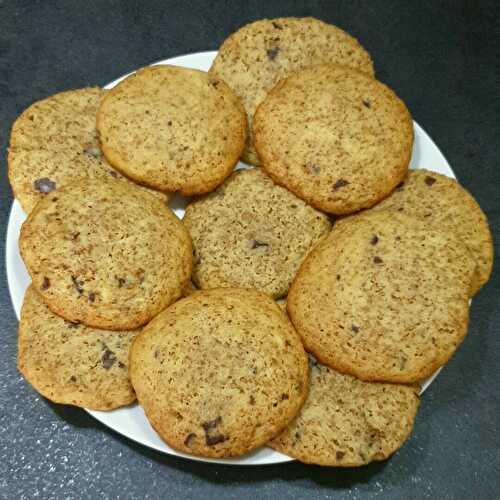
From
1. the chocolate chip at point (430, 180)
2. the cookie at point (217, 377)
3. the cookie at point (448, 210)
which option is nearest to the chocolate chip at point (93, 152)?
the cookie at point (217, 377)

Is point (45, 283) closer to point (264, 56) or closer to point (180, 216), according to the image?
point (180, 216)

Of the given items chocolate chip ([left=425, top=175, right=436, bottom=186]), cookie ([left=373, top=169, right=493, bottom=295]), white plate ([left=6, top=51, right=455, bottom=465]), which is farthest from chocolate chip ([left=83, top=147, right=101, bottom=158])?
chocolate chip ([left=425, top=175, right=436, bottom=186])

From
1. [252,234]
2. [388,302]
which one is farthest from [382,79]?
[388,302]

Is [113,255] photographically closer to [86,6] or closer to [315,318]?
[315,318]

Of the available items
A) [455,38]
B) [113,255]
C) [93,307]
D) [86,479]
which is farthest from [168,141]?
[455,38]

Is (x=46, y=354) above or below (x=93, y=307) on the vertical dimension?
below

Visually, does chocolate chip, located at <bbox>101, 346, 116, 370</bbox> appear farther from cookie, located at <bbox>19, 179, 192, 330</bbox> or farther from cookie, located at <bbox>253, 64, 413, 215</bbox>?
cookie, located at <bbox>253, 64, 413, 215</bbox>

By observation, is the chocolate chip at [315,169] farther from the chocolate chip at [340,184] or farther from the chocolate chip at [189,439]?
the chocolate chip at [189,439]
